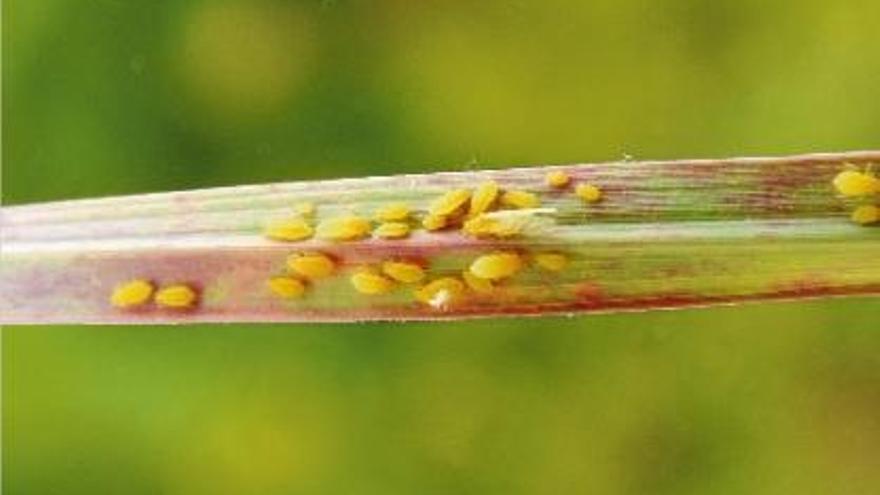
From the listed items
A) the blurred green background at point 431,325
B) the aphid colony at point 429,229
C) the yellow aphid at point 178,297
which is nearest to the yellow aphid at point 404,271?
the aphid colony at point 429,229

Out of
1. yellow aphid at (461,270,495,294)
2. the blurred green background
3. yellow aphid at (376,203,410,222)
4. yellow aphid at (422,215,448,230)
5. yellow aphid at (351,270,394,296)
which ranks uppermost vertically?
the blurred green background

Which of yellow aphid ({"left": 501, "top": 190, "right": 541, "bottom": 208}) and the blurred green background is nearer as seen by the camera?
yellow aphid ({"left": 501, "top": 190, "right": 541, "bottom": 208})

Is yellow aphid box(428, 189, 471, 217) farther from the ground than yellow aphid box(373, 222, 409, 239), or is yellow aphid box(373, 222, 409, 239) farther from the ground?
yellow aphid box(428, 189, 471, 217)

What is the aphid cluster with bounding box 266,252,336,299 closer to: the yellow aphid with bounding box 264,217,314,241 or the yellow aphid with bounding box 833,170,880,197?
the yellow aphid with bounding box 264,217,314,241

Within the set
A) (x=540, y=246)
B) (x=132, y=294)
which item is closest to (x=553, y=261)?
(x=540, y=246)

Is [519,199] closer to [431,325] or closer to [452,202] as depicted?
[452,202]

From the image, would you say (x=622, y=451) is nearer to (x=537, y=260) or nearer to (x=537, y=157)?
(x=537, y=157)

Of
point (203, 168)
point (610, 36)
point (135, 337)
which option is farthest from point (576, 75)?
point (135, 337)

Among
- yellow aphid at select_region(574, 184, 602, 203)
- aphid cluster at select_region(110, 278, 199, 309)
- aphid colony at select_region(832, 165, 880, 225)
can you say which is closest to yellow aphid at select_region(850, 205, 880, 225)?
aphid colony at select_region(832, 165, 880, 225)
